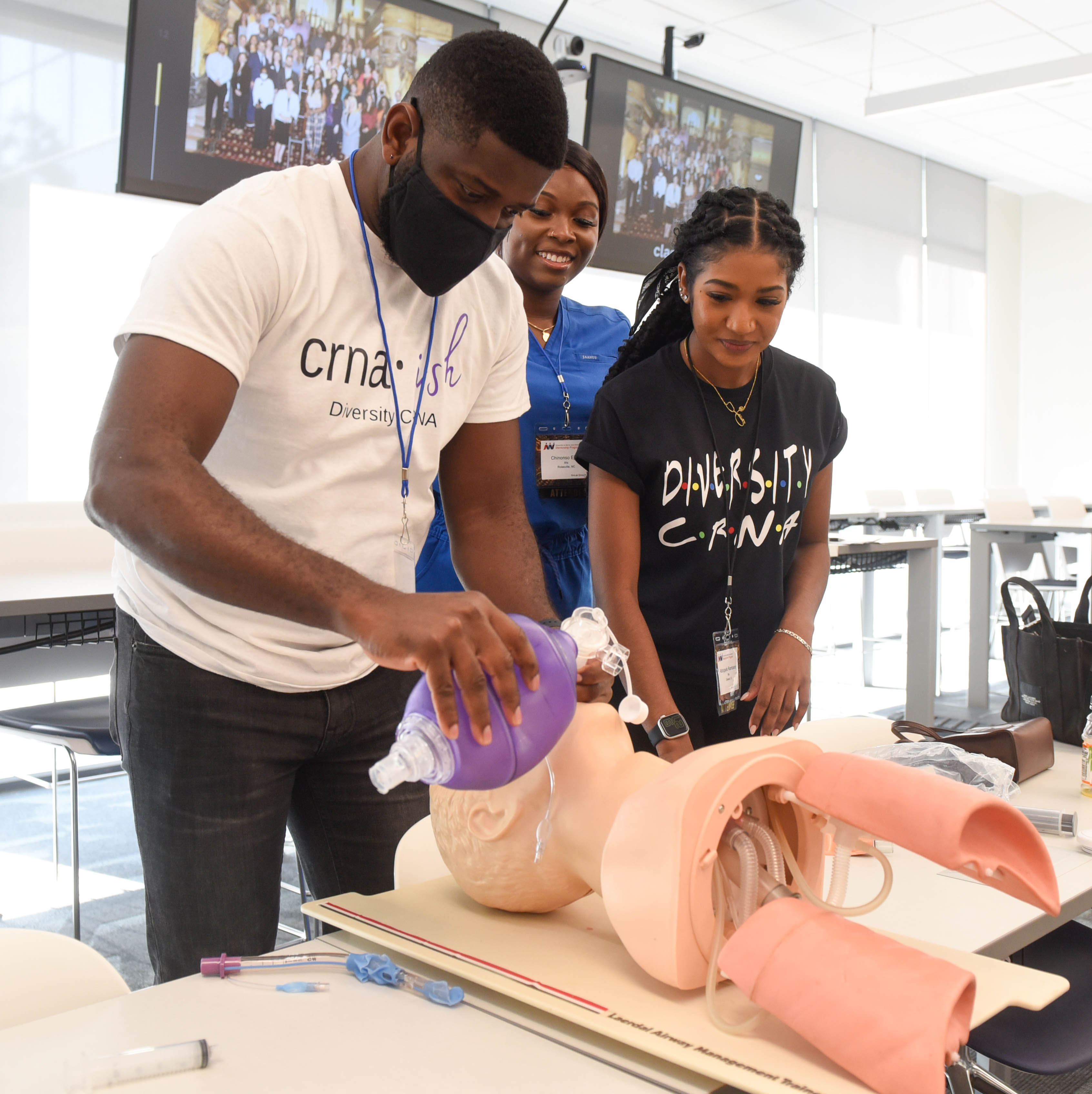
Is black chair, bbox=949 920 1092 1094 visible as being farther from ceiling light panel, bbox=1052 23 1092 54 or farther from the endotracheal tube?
ceiling light panel, bbox=1052 23 1092 54

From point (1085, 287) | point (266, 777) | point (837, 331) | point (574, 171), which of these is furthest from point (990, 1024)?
point (1085, 287)

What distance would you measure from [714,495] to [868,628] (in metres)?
4.19

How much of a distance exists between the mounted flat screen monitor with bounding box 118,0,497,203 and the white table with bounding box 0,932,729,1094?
3.08 metres

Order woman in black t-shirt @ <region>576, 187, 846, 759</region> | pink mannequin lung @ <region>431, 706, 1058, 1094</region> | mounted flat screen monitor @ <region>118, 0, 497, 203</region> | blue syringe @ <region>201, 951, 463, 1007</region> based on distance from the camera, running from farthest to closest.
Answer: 1. mounted flat screen monitor @ <region>118, 0, 497, 203</region>
2. woman in black t-shirt @ <region>576, 187, 846, 759</region>
3. blue syringe @ <region>201, 951, 463, 1007</region>
4. pink mannequin lung @ <region>431, 706, 1058, 1094</region>

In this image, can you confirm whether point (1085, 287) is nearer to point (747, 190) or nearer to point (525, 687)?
point (747, 190)

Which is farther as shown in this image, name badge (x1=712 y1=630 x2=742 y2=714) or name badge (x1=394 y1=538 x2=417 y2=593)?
name badge (x1=712 y1=630 x2=742 y2=714)


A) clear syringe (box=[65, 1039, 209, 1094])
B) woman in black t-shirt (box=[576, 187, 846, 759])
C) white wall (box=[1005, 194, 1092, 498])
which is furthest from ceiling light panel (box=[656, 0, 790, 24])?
clear syringe (box=[65, 1039, 209, 1094])

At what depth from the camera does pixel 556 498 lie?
5.69 feet

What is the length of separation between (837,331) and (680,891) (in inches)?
281

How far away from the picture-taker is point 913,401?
26.7 feet

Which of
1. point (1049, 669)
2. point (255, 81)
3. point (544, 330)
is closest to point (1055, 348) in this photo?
point (255, 81)

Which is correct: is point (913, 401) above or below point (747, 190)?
above

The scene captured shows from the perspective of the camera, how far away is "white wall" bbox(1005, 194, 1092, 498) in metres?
8.88

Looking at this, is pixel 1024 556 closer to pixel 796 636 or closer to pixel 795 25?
pixel 795 25
